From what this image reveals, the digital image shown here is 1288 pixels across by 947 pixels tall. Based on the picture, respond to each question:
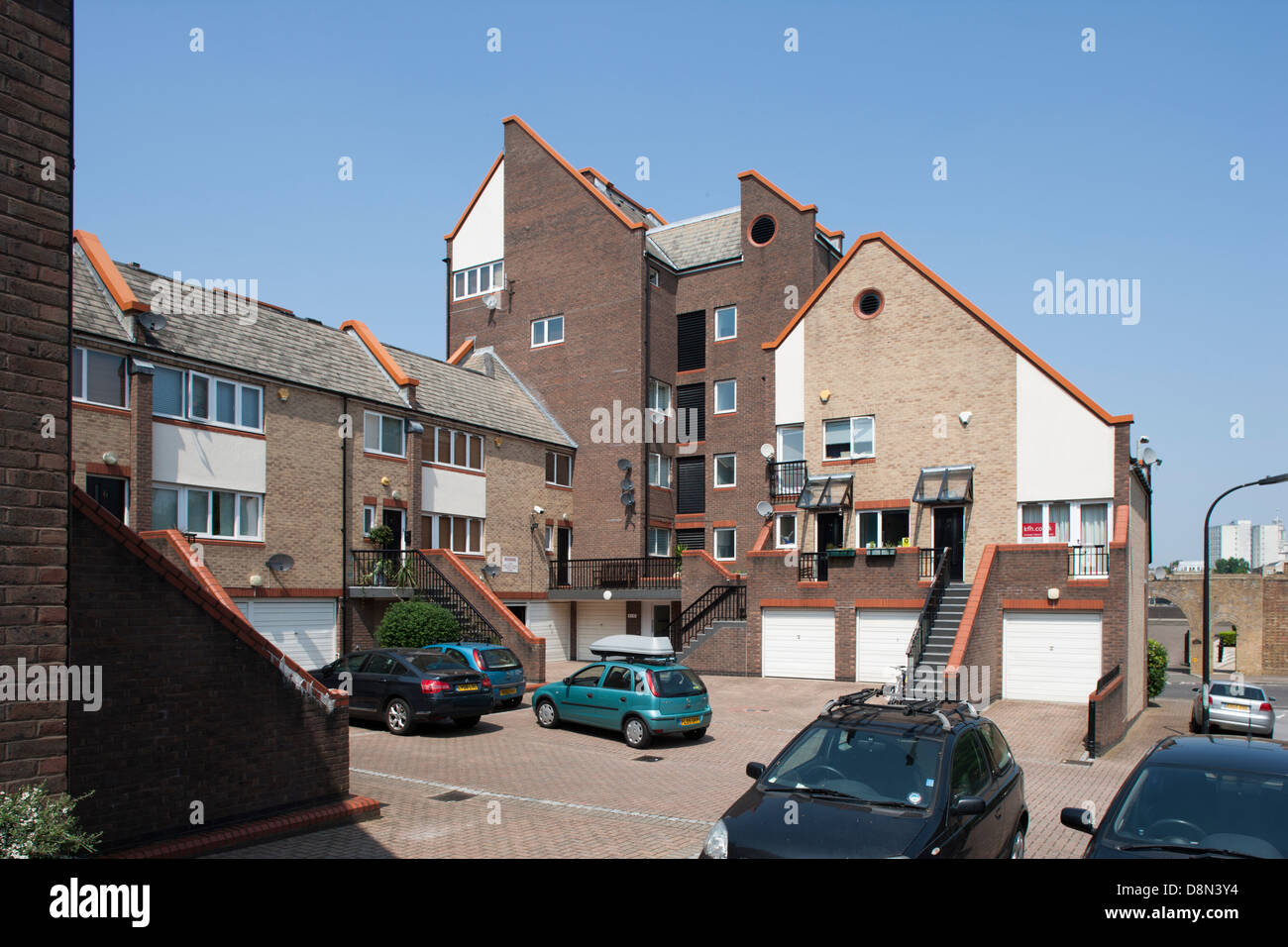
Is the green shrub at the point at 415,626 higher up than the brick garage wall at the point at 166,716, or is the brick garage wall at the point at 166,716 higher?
the brick garage wall at the point at 166,716

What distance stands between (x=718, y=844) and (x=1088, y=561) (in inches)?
778

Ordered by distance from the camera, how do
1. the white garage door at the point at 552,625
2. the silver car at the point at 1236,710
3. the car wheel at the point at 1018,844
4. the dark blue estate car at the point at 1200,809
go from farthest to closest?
the white garage door at the point at 552,625 < the silver car at the point at 1236,710 < the car wheel at the point at 1018,844 < the dark blue estate car at the point at 1200,809

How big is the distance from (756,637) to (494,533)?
972cm

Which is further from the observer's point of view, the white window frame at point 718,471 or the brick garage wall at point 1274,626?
the brick garage wall at point 1274,626

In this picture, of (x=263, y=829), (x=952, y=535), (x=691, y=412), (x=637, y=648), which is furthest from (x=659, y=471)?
(x=263, y=829)

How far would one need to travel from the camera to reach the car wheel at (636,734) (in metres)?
16.5

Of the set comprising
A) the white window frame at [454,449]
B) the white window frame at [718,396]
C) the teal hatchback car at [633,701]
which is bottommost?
the teal hatchback car at [633,701]

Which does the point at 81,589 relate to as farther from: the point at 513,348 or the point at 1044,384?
the point at 513,348

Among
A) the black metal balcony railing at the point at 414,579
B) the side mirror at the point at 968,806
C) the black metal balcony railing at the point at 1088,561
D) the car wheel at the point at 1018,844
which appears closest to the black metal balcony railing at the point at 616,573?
the black metal balcony railing at the point at 414,579

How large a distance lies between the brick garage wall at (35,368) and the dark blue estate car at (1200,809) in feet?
21.9

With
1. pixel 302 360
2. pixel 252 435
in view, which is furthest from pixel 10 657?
pixel 302 360

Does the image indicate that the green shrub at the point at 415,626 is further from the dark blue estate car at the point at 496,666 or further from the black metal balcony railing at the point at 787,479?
the black metal balcony railing at the point at 787,479

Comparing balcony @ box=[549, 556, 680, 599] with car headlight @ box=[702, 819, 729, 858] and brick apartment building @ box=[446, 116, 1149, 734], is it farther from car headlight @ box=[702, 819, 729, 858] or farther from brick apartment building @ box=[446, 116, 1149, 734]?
car headlight @ box=[702, 819, 729, 858]
